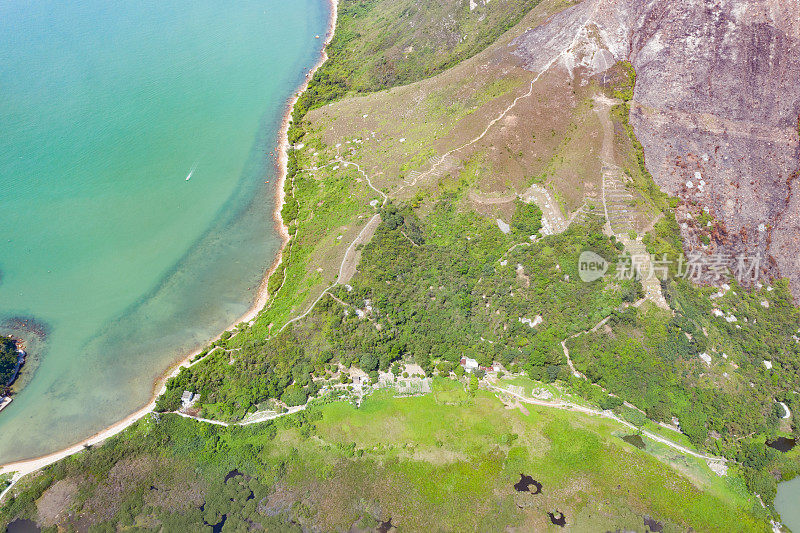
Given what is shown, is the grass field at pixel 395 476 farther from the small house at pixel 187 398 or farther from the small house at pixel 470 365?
the small house at pixel 470 365

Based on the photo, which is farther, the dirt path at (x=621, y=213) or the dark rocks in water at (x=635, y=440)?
the dirt path at (x=621, y=213)

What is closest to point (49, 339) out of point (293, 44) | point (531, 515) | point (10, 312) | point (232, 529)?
point (10, 312)

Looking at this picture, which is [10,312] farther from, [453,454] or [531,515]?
[531,515]

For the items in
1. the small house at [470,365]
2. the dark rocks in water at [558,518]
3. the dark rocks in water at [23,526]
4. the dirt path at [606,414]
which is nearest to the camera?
the dark rocks in water at [558,518]

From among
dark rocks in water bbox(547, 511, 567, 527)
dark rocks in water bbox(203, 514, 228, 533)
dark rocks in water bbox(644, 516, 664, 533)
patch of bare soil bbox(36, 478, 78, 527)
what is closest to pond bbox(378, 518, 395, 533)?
dark rocks in water bbox(203, 514, 228, 533)

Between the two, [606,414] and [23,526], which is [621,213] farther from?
[23,526]

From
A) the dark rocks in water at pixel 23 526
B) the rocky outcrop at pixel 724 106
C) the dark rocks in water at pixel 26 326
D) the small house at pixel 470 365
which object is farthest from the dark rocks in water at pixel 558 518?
the dark rocks in water at pixel 26 326
